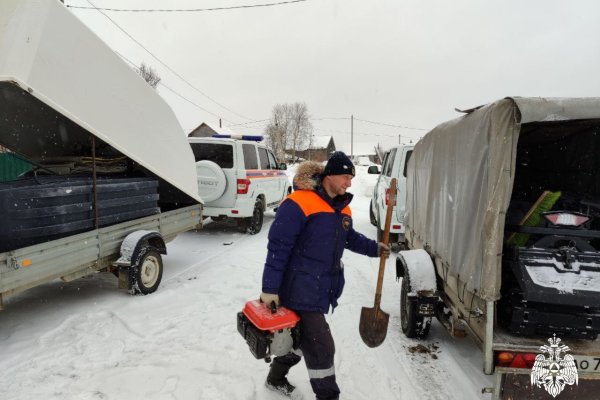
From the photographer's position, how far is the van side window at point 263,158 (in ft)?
31.9

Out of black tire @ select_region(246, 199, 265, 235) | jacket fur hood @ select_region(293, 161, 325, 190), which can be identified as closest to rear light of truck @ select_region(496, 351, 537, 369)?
jacket fur hood @ select_region(293, 161, 325, 190)

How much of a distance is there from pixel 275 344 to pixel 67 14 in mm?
4121

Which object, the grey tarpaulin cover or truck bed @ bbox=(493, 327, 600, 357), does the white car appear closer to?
the grey tarpaulin cover

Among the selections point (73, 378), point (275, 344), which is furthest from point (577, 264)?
point (73, 378)

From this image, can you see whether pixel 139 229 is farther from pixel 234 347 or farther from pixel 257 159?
pixel 257 159

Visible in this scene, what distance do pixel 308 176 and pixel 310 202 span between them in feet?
0.73

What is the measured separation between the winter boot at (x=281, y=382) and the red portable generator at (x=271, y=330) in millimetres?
405

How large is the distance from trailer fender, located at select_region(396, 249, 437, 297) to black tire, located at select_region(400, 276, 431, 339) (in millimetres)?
157

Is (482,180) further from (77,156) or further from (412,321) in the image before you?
(77,156)

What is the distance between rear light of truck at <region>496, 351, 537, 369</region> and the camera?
8.50ft

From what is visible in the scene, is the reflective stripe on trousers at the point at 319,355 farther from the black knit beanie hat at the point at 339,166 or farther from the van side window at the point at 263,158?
the van side window at the point at 263,158

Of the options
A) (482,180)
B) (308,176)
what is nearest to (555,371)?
(482,180)

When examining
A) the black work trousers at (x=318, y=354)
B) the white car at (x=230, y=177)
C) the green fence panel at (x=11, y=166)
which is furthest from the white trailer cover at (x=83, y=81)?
the green fence panel at (x=11, y=166)

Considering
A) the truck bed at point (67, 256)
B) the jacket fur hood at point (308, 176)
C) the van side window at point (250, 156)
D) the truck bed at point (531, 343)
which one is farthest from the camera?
the van side window at point (250, 156)
